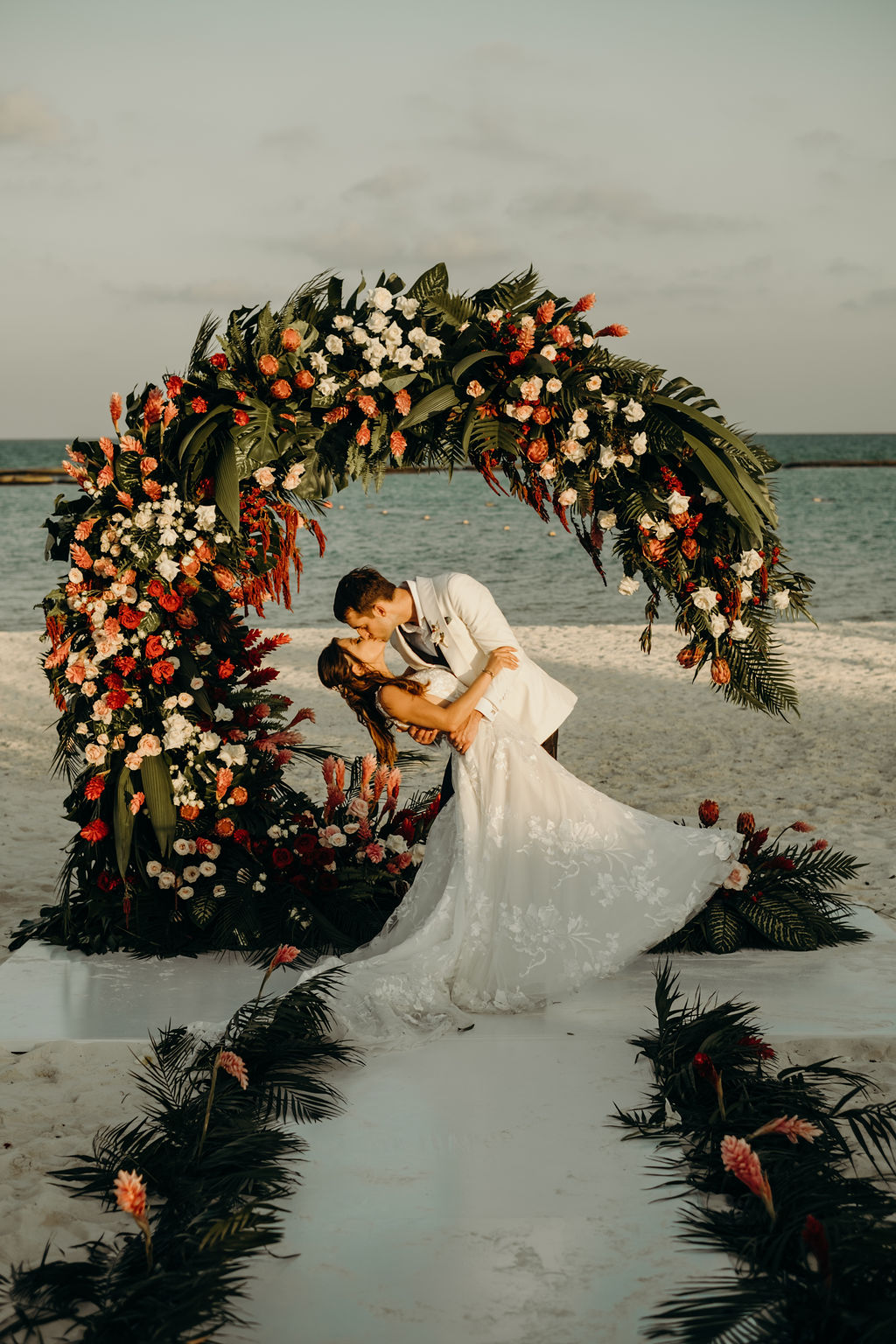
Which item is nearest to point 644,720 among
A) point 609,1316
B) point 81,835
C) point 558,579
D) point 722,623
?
point 722,623

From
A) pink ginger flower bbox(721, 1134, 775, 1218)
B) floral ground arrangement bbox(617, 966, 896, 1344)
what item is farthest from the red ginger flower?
pink ginger flower bbox(721, 1134, 775, 1218)

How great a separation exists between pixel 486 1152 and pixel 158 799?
226 cm

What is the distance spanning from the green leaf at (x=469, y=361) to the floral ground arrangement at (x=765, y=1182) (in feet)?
8.35

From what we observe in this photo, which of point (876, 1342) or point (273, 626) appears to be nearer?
point (876, 1342)

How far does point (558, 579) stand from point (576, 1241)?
22.8m

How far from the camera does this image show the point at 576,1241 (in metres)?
2.99

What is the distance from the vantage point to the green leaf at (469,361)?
184 inches

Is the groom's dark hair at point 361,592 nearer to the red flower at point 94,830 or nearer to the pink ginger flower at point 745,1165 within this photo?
the red flower at point 94,830

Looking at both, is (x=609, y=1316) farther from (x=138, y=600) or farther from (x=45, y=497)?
(x=45, y=497)

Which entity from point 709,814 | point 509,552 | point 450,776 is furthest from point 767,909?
point 509,552

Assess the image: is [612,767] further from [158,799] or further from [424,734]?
[158,799]

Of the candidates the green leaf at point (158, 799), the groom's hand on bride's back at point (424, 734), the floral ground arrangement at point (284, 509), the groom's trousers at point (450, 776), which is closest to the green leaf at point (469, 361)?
the floral ground arrangement at point (284, 509)

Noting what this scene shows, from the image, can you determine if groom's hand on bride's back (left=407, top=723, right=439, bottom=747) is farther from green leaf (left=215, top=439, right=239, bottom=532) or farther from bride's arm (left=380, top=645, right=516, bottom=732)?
green leaf (left=215, top=439, right=239, bottom=532)

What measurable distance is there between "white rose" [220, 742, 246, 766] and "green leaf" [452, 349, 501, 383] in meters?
1.89
